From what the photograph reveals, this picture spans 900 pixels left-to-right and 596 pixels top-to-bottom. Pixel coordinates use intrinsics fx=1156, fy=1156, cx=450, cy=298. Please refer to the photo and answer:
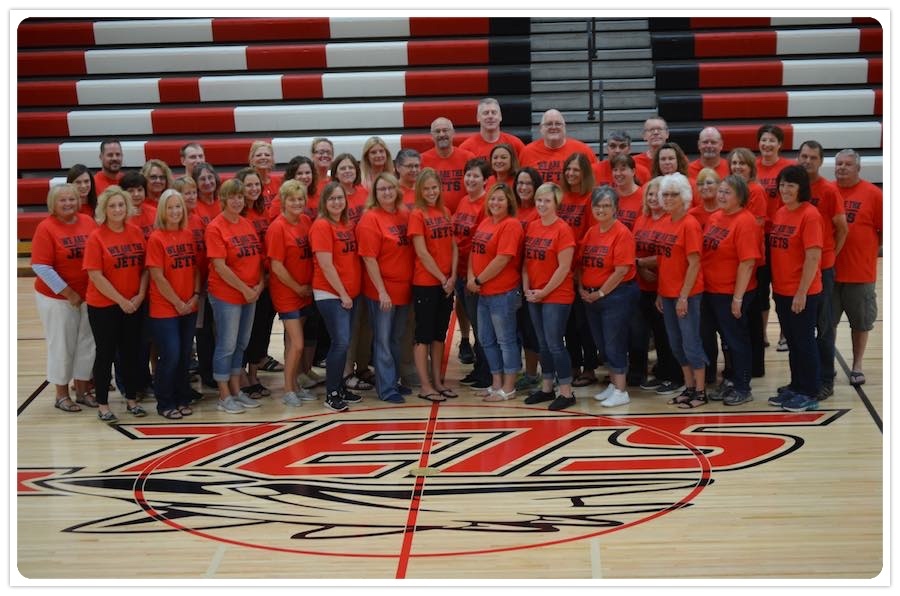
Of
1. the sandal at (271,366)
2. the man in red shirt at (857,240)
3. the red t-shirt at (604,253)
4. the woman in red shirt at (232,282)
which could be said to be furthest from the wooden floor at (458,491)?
the red t-shirt at (604,253)

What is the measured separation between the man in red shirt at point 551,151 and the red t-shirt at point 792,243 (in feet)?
4.04

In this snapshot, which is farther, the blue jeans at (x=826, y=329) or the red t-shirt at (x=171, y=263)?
the blue jeans at (x=826, y=329)

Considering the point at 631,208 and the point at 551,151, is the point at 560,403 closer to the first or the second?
the point at 631,208

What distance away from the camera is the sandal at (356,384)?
657cm

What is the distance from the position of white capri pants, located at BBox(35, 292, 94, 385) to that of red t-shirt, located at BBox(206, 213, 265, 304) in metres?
0.76

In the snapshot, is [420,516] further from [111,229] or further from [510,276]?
[111,229]

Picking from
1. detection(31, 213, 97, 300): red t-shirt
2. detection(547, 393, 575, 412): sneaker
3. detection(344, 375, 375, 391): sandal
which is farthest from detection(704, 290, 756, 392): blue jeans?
detection(31, 213, 97, 300): red t-shirt

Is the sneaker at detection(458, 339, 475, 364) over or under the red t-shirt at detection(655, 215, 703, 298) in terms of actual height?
under

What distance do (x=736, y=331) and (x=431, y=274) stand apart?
1629 mm

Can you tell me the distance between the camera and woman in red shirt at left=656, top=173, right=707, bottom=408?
586 centimetres

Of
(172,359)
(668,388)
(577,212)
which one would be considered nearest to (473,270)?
(577,212)

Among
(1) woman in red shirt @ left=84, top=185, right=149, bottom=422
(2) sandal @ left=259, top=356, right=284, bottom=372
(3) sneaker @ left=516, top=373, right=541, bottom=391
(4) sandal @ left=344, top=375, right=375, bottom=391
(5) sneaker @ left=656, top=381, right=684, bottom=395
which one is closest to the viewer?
(1) woman in red shirt @ left=84, top=185, right=149, bottom=422

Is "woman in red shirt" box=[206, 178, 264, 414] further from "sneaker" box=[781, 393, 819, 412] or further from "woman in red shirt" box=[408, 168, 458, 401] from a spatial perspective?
"sneaker" box=[781, 393, 819, 412]

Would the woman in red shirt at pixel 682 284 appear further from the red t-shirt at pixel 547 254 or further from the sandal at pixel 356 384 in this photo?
the sandal at pixel 356 384
